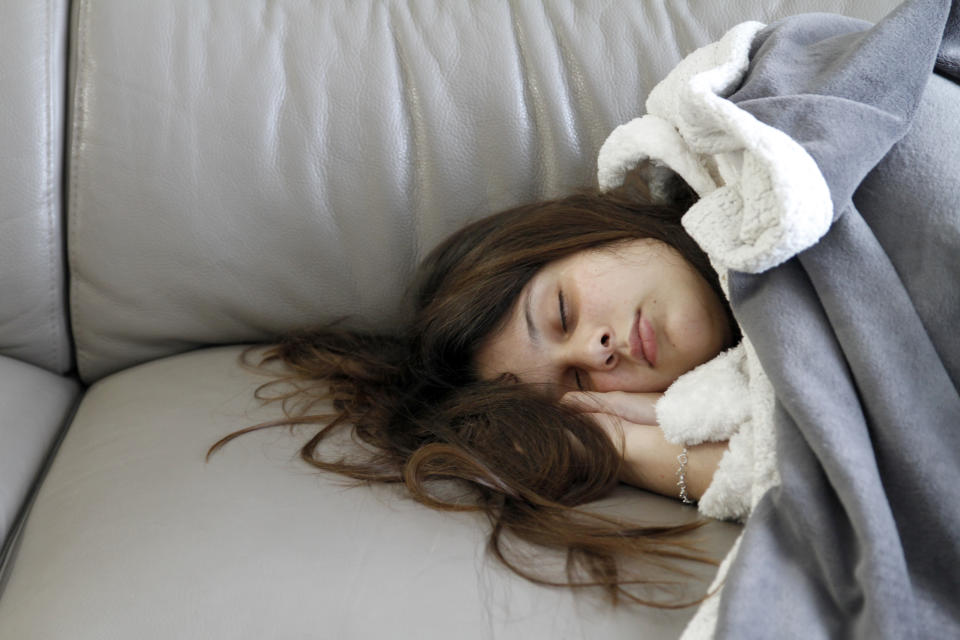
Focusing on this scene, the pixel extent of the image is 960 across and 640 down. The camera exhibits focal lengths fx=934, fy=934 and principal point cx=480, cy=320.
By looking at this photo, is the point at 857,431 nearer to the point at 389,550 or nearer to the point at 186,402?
the point at 389,550

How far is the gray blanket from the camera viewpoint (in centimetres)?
65

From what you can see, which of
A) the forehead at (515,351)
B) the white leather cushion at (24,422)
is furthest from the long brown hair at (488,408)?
the white leather cushion at (24,422)

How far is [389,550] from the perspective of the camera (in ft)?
2.52

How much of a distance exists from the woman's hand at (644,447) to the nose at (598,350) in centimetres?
3

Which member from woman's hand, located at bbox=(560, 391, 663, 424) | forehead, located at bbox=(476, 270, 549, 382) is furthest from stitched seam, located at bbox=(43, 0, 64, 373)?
woman's hand, located at bbox=(560, 391, 663, 424)

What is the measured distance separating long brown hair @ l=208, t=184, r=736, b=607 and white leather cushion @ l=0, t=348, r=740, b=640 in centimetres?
3

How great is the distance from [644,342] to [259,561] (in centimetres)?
45

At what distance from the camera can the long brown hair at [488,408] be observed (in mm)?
785

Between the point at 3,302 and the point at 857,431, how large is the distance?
103cm

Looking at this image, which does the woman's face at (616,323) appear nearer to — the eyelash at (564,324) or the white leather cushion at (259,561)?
the eyelash at (564,324)

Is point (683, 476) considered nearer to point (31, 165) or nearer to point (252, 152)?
point (252, 152)

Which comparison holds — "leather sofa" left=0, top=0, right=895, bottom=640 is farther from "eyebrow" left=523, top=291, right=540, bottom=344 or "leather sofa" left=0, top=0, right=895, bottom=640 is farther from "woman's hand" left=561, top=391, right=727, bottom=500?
"woman's hand" left=561, top=391, right=727, bottom=500

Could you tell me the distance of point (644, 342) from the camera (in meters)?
0.99

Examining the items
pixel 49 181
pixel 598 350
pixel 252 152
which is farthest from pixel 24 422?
pixel 598 350
